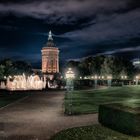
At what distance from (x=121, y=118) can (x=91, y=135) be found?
1.67 metres

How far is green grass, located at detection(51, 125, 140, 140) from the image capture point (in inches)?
541

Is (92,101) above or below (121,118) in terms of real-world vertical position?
below

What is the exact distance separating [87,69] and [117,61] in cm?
2419

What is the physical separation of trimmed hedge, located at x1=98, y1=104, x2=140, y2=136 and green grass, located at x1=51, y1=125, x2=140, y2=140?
0.98 feet

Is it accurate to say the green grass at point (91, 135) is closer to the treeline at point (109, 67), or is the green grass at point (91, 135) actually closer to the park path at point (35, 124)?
the park path at point (35, 124)

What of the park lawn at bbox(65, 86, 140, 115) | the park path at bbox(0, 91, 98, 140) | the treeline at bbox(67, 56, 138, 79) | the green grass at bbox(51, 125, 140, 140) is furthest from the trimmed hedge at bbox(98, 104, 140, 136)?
the treeline at bbox(67, 56, 138, 79)

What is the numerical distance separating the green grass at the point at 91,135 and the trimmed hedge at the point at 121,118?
30cm

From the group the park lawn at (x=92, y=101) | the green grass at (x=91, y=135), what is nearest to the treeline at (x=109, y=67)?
the park lawn at (x=92, y=101)

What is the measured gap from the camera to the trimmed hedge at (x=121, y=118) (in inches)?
543

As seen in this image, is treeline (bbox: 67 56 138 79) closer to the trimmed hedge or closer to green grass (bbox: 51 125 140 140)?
the trimmed hedge

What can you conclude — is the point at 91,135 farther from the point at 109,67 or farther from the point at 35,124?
the point at 109,67

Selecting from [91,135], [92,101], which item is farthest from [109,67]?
[91,135]

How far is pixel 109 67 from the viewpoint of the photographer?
336ft

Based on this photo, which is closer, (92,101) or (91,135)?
(91,135)
